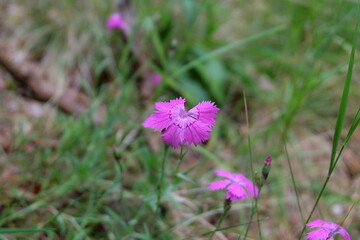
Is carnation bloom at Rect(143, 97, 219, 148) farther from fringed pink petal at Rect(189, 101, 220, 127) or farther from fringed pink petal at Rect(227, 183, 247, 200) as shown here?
fringed pink petal at Rect(227, 183, 247, 200)

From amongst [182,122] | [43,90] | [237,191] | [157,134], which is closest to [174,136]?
[182,122]

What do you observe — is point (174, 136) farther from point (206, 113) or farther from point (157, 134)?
point (157, 134)

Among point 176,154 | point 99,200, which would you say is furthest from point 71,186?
point 176,154

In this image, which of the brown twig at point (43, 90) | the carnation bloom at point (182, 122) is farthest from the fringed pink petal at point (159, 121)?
the brown twig at point (43, 90)

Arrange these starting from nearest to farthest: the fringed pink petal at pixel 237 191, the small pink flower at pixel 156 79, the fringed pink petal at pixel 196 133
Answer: the fringed pink petal at pixel 196 133, the fringed pink petal at pixel 237 191, the small pink flower at pixel 156 79

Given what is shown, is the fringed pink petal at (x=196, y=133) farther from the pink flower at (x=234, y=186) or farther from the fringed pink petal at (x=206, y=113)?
the pink flower at (x=234, y=186)
